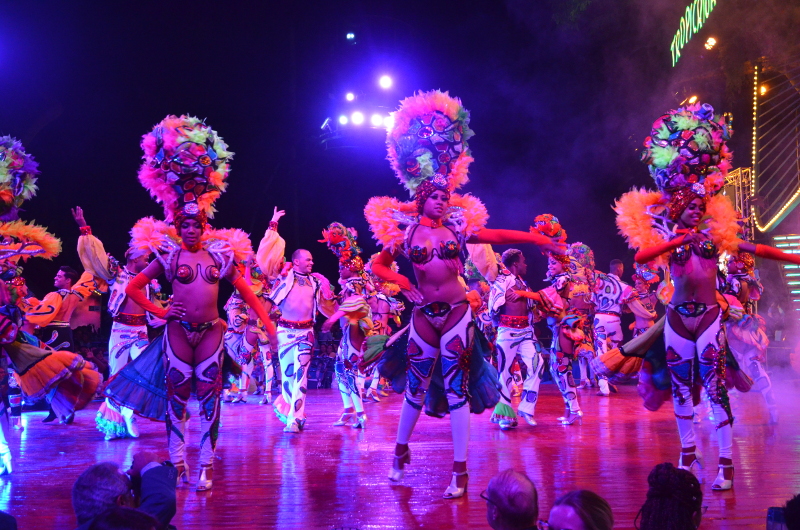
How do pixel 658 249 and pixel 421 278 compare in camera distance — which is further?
pixel 658 249

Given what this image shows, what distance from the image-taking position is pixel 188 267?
16.5 ft

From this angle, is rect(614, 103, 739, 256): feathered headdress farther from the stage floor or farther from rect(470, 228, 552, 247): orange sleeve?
the stage floor

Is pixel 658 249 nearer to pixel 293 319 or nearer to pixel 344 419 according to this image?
pixel 293 319

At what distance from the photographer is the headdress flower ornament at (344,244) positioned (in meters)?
8.19

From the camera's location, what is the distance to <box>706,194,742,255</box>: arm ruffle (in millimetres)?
4992

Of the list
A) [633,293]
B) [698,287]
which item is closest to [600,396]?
[633,293]

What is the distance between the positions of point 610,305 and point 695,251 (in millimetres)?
6948

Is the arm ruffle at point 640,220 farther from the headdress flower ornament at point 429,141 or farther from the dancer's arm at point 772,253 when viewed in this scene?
the headdress flower ornament at point 429,141

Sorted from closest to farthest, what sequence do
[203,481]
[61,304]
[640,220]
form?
1. [203,481]
2. [640,220]
3. [61,304]

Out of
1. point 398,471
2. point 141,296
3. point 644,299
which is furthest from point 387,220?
point 644,299

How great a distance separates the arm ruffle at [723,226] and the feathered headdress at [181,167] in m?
Result: 3.84

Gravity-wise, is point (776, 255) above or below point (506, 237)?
below

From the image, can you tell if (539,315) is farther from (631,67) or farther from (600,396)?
(631,67)

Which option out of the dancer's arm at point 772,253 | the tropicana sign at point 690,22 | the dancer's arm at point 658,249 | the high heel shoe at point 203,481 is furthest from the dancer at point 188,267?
the tropicana sign at point 690,22
